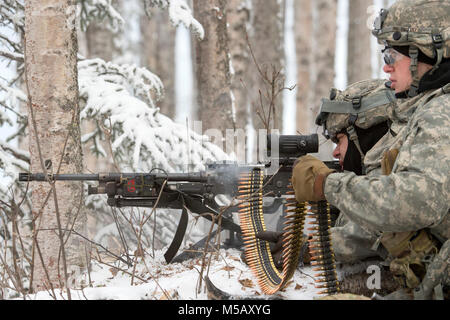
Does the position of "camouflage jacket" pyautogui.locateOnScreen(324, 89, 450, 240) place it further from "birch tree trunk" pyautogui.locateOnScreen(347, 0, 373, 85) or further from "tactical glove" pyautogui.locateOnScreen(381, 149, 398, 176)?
"birch tree trunk" pyautogui.locateOnScreen(347, 0, 373, 85)

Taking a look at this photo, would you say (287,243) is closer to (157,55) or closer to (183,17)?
(183,17)

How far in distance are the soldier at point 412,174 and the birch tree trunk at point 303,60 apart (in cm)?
1365

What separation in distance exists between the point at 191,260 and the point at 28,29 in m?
2.89

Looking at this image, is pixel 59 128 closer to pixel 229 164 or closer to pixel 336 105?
pixel 229 164

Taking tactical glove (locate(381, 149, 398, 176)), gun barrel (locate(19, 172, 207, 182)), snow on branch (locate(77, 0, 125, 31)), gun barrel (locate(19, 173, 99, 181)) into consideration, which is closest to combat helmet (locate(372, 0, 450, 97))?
tactical glove (locate(381, 149, 398, 176))

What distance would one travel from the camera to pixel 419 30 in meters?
3.30

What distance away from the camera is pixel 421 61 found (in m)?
3.35

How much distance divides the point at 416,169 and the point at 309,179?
0.77 meters

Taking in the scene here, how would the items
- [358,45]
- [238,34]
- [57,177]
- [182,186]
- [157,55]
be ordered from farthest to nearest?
1. [157,55]
2. [358,45]
3. [238,34]
4. [182,186]
5. [57,177]

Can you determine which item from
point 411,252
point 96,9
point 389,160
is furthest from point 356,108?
point 96,9

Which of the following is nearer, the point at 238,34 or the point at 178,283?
the point at 178,283

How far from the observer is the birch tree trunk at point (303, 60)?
17.9 m

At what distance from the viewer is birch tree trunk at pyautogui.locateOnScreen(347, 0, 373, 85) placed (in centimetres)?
1592

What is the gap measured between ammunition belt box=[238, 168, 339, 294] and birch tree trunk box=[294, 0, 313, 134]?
12.4 meters
